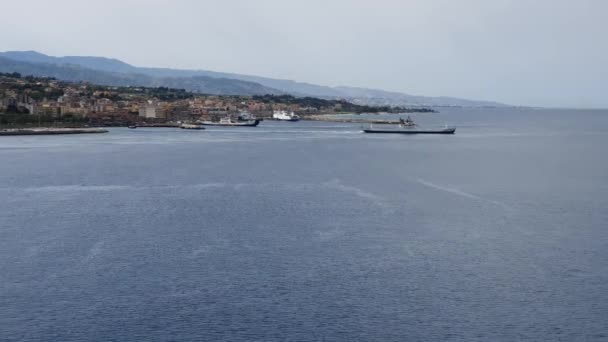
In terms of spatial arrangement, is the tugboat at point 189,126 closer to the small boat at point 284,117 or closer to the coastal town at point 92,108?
the coastal town at point 92,108

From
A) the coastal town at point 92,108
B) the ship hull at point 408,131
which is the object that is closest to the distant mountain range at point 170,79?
the coastal town at point 92,108

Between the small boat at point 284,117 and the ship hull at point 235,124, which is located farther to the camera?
the small boat at point 284,117

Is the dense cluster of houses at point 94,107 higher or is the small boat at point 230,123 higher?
the dense cluster of houses at point 94,107

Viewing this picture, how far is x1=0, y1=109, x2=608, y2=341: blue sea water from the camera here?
6562 mm

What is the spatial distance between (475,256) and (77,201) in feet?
23.5

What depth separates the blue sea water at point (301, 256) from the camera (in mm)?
6562

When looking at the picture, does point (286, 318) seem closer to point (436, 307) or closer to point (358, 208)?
point (436, 307)

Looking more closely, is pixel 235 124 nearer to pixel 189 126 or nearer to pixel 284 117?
pixel 189 126

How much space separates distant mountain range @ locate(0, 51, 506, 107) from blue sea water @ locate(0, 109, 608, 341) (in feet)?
323

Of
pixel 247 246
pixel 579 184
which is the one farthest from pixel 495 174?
pixel 247 246

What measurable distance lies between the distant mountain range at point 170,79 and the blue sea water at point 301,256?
98.5 m

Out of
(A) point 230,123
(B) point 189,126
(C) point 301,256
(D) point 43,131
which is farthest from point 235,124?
(C) point 301,256

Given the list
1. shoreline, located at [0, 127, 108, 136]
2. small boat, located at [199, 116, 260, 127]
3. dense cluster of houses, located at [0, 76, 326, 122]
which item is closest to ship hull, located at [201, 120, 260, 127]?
small boat, located at [199, 116, 260, 127]

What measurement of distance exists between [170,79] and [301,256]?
114 m
